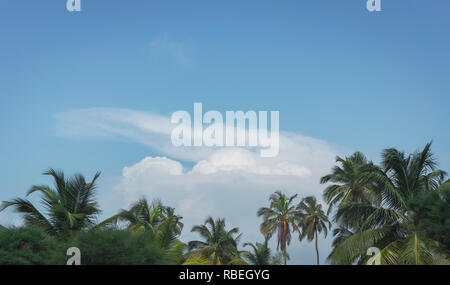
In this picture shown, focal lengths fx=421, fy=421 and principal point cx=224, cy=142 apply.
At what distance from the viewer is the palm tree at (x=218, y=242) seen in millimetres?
45688

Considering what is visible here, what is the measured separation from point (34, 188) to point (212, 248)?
Result: 90.2ft

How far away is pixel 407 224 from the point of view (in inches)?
763

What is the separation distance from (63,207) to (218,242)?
27.5 m

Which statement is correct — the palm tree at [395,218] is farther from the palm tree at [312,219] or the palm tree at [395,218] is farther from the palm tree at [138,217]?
the palm tree at [312,219]

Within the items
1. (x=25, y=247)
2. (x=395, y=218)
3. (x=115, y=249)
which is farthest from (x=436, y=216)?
(x=25, y=247)

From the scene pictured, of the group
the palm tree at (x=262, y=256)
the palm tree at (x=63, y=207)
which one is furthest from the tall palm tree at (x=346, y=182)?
the palm tree at (x=63, y=207)

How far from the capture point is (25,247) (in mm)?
18375

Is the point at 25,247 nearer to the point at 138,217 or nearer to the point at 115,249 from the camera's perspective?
the point at 115,249

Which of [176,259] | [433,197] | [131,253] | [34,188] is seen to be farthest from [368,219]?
[34,188]

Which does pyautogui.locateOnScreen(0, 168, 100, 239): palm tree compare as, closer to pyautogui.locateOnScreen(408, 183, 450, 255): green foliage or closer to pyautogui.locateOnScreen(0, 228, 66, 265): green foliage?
pyautogui.locateOnScreen(0, 228, 66, 265): green foliage

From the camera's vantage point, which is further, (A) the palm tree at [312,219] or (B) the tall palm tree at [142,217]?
(A) the palm tree at [312,219]

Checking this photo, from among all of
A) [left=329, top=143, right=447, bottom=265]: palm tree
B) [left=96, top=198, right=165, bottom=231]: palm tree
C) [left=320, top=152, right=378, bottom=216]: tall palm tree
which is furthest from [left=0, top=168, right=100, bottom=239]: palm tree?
[left=320, top=152, right=378, bottom=216]: tall palm tree

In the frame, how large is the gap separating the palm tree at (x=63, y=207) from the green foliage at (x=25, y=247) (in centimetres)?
243
